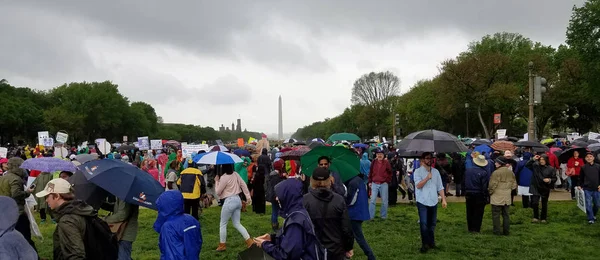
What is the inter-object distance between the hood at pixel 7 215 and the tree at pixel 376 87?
76130 millimetres

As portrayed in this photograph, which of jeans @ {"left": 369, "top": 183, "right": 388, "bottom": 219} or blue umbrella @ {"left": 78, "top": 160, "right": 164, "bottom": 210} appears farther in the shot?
jeans @ {"left": 369, "top": 183, "right": 388, "bottom": 219}

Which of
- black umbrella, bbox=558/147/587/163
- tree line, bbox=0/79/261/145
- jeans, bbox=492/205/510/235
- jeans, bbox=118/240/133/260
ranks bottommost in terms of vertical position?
jeans, bbox=492/205/510/235

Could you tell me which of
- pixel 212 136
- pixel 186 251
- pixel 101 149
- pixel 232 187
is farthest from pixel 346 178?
pixel 212 136

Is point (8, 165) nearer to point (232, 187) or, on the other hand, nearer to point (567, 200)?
point (232, 187)

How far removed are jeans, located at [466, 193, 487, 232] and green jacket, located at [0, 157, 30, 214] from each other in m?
7.88

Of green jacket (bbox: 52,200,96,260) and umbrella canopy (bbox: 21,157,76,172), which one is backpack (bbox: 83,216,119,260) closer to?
green jacket (bbox: 52,200,96,260)

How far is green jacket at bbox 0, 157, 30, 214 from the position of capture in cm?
711

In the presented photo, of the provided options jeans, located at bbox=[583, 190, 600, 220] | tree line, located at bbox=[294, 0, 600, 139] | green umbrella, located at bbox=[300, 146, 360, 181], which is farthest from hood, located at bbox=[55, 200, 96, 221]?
tree line, located at bbox=[294, 0, 600, 139]

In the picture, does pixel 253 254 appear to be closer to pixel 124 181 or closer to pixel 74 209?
pixel 74 209

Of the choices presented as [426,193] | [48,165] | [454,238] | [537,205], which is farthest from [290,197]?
[537,205]

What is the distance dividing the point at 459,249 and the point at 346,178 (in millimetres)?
3062

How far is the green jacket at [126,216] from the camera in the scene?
5676mm

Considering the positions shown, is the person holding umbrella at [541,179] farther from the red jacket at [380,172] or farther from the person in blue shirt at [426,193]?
the person in blue shirt at [426,193]

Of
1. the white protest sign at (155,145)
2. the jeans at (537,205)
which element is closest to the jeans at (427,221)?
the jeans at (537,205)
